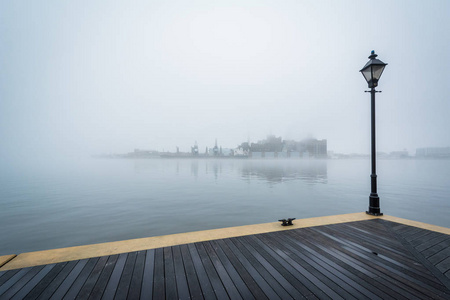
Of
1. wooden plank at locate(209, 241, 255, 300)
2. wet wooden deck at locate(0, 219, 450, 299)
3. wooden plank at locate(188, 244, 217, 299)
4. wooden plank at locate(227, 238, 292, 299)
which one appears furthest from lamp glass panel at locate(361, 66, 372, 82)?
wooden plank at locate(188, 244, 217, 299)

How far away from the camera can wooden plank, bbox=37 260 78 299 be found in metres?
2.45

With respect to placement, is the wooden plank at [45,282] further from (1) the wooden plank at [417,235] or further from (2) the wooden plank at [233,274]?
(1) the wooden plank at [417,235]

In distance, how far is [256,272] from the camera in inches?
115

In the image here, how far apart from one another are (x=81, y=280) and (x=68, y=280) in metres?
0.18

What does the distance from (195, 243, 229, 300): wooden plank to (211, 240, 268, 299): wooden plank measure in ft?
0.68

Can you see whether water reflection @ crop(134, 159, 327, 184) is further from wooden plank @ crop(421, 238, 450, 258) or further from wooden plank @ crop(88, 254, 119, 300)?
wooden plank @ crop(88, 254, 119, 300)

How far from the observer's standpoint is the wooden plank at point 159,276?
245 centimetres

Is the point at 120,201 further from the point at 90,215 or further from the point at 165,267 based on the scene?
the point at 165,267

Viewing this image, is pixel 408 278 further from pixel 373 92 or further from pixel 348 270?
pixel 373 92

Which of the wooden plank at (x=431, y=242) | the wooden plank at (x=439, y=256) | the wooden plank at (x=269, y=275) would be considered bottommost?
the wooden plank at (x=431, y=242)

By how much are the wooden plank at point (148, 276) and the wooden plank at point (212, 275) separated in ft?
2.45

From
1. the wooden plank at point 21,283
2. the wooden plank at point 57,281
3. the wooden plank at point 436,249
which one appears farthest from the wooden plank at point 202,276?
the wooden plank at point 436,249

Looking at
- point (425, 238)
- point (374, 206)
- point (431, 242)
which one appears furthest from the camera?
point (374, 206)

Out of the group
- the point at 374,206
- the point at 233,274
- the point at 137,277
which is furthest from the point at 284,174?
the point at 137,277
